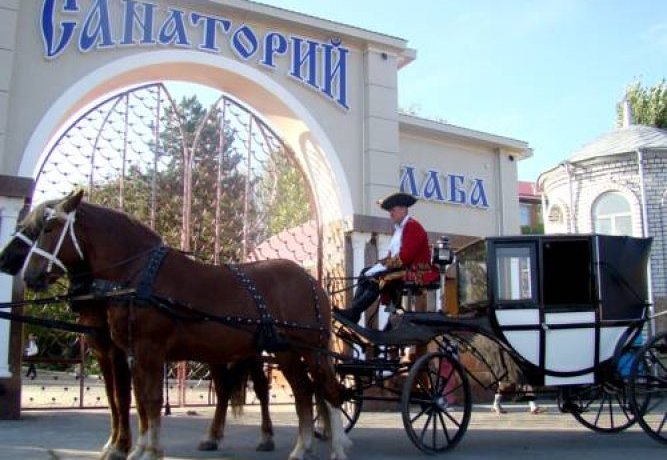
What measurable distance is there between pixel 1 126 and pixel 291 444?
5.46 meters

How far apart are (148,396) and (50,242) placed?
4.40 ft

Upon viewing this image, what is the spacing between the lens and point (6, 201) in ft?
28.8

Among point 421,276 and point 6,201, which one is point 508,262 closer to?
point 421,276

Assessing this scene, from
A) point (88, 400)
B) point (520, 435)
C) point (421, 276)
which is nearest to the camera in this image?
point (421, 276)

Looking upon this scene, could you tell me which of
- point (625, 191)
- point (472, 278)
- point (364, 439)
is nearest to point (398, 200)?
point (472, 278)

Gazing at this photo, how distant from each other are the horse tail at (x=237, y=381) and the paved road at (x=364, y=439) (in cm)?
42

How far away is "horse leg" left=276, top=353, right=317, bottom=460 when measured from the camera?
5961 mm

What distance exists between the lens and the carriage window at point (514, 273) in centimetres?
708

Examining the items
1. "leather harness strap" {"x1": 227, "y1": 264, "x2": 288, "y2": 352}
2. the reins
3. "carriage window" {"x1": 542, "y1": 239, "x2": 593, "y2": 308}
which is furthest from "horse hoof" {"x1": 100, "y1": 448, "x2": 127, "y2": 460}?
"carriage window" {"x1": 542, "y1": 239, "x2": 593, "y2": 308}

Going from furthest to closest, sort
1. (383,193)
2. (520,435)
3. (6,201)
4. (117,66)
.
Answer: (383,193) → (117,66) → (6,201) → (520,435)

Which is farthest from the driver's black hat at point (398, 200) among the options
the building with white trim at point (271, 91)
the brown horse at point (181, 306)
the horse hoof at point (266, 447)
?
the building with white trim at point (271, 91)

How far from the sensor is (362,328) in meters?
6.66

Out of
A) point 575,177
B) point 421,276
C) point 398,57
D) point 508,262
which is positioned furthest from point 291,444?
point 575,177

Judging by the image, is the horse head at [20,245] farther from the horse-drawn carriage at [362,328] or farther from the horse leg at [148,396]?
the horse leg at [148,396]
